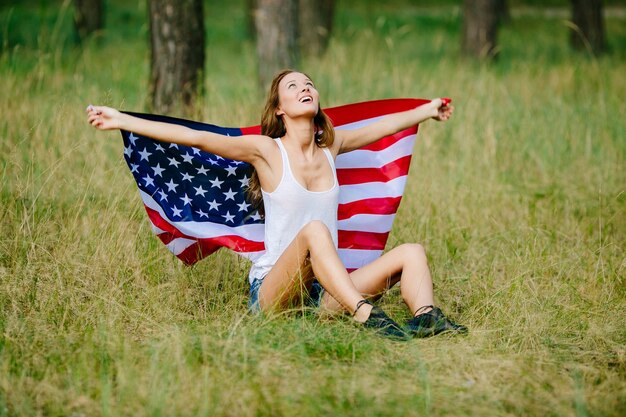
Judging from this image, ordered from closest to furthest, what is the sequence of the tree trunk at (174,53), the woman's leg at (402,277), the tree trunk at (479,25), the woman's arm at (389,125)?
the woman's leg at (402,277) → the woman's arm at (389,125) → the tree trunk at (174,53) → the tree trunk at (479,25)

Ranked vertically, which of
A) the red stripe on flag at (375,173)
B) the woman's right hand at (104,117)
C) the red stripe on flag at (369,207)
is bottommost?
the red stripe on flag at (369,207)

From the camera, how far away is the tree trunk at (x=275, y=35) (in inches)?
301

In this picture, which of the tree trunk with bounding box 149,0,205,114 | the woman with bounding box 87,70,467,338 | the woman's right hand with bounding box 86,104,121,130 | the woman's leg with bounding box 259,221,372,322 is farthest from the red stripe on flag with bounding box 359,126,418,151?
the tree trunk with bounding box 149,0,205,114

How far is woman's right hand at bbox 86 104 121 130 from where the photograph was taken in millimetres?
3557

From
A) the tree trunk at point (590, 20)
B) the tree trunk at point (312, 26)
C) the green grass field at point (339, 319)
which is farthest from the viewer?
the tree trunk at point (590, 20)

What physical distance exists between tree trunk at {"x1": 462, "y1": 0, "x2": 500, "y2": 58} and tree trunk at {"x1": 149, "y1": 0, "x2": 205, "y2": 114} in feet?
18.7

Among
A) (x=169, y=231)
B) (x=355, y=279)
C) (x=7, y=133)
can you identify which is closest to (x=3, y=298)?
(x=169, y=231)

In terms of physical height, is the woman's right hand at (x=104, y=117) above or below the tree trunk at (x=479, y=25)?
below

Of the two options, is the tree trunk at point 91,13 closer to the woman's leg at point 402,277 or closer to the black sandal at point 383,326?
the woman's leg at point 402,277

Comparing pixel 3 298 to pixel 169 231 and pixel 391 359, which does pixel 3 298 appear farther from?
pixel 391 359

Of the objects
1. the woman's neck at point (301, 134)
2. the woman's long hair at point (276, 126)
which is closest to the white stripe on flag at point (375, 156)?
the woman's long hair at point (276, 126)

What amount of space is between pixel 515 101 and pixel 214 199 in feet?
14.9

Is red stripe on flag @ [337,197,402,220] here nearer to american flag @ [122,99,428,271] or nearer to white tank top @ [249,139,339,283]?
american flag @ [122,99,428,271]

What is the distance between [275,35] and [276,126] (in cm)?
375
